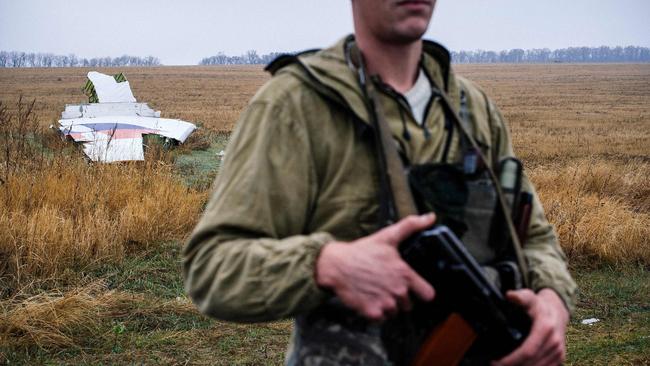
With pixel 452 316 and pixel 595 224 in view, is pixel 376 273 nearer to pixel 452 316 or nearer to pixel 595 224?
pixel 452 316

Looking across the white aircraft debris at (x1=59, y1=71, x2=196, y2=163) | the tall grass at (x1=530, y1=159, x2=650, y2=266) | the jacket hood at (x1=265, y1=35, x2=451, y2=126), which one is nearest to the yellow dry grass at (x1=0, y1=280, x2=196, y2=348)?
the jacket hood at (x1=265, y1=35, x2=451, y2=126)

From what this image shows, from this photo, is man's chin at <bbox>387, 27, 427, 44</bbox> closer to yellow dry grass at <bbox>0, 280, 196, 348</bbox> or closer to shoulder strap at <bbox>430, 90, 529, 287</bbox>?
shoulder strap at <bbox>430, 90, 529, 287</bbox>

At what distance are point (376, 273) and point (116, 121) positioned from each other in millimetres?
13987

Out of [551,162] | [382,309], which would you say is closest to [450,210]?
[382,309]

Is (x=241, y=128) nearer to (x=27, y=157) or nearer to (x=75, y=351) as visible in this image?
(x=75, y=351)

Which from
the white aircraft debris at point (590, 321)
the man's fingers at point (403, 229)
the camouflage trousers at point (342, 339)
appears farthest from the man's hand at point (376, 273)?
the white aircraft debris at point (590, 321)

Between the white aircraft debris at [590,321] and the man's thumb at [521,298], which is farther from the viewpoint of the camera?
the white aircraft debris at [590,321]

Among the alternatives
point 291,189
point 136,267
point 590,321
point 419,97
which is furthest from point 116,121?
point 291,189

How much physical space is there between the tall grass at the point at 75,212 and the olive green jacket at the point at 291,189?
416cm

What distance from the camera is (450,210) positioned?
1.47 metres

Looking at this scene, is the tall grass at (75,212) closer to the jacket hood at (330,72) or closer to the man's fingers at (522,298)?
the jacket hood at (330,72)

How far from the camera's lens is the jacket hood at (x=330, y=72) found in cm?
143

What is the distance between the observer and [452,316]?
1417mm

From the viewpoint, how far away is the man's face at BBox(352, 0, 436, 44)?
1490mm
